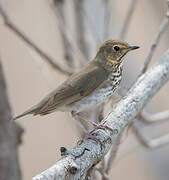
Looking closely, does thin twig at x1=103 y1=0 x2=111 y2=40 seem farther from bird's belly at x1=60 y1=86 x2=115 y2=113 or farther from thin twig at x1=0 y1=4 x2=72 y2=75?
bird's belly at x1=60 y1=86 x2=115 y2=113

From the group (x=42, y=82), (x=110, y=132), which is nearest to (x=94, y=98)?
(x=110, y=132)

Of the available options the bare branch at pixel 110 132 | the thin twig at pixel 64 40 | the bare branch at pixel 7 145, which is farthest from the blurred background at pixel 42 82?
the bare branch at pixel 7 145

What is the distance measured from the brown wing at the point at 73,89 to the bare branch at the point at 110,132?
1.35 ft

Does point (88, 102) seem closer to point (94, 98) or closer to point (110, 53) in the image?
point (94, 98)

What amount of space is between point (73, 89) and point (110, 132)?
694 mm

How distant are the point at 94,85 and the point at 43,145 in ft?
12.0

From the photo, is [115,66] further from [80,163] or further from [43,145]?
[43,145]

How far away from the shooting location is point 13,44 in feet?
25.9

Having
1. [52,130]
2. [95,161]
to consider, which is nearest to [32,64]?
[52,130]

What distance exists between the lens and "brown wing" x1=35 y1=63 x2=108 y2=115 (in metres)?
3.82

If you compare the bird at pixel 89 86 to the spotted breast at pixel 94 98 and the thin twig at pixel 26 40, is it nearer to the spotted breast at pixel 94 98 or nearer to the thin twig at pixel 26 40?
the spotted breast at pixel 94 98

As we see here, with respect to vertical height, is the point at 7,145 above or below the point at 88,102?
below

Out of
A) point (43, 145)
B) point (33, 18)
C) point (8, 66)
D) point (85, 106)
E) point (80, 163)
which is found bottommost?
point (43, 145)

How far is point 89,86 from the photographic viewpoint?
3.98 m
